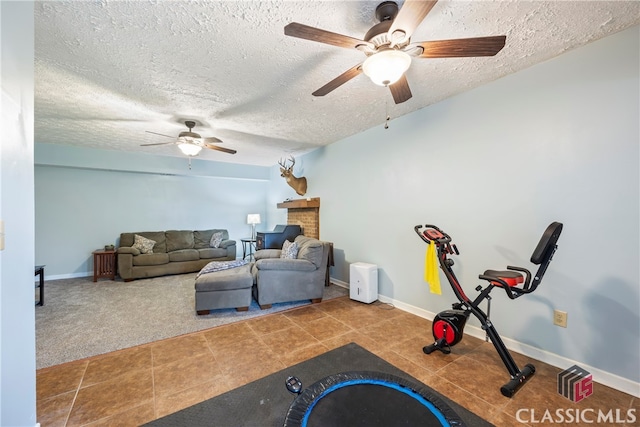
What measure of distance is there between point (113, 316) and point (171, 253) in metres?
2.08

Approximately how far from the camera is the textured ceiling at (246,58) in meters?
1.57

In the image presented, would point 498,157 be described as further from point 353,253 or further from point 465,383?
point 353,253

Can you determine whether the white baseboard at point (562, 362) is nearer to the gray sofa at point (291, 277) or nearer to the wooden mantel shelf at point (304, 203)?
the gray sofa at point (291, 277)

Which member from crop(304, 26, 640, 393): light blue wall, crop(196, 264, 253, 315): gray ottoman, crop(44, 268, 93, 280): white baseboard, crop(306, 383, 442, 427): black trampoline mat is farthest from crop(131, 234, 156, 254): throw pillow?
crop(306, 383, 442, 427): black trampoline mat

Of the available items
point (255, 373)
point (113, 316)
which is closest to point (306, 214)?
point (113, 316)

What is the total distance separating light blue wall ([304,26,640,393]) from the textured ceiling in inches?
9.7

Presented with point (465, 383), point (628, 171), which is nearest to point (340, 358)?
point (465, 383)

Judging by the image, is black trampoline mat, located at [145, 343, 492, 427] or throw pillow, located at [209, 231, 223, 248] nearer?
black trampoline mat, located at [145, 343, 492, 427]

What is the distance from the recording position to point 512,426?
4.79 ft

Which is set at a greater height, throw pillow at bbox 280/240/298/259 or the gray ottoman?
throw pillow at bbox 280/240/298/259

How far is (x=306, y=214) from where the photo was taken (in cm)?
525

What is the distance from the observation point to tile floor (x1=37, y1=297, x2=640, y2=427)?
1.58 metres

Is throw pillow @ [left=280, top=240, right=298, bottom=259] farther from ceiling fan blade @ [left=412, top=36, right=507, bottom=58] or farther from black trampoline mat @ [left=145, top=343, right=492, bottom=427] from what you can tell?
ceiling fan blade @ [left=412, top=36, right=507, bottom=58]

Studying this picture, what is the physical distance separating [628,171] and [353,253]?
2969 millimetres
